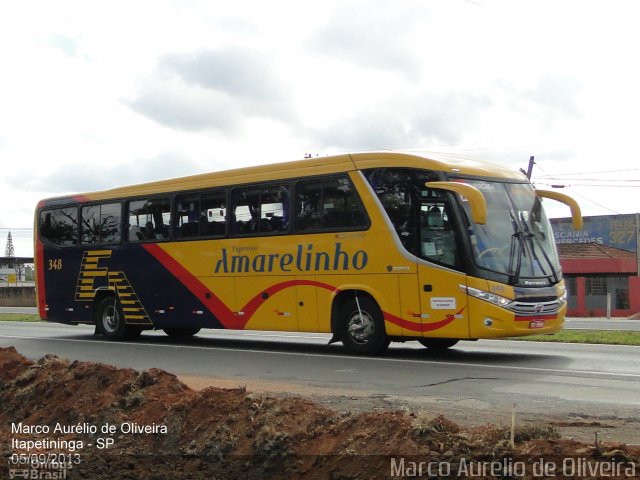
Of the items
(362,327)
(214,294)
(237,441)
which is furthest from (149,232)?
(237,441)

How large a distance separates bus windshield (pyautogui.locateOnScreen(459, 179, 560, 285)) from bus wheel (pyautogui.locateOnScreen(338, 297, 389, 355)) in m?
2.10

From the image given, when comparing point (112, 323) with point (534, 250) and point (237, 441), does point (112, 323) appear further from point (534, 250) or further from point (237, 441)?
point (237, 441)

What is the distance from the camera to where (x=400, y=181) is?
12477 millimetres

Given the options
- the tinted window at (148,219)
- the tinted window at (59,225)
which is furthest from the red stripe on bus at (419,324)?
the tinted window at (59,225)

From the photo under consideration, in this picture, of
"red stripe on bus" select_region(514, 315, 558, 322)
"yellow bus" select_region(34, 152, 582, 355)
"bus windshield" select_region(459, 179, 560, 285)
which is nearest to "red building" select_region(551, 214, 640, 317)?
"bus windshield" select_region(459, 179, 560, 285)

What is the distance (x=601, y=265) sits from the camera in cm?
4675

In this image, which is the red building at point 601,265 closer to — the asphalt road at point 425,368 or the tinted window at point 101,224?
the asphalt road at point 425,368

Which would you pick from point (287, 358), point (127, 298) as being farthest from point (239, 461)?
point (127, 298)

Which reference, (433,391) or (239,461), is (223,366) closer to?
(433,391)

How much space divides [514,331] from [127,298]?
916 cm

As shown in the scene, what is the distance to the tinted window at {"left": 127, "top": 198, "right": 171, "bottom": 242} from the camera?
53.6 feet

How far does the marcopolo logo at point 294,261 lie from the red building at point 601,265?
31.8 meters

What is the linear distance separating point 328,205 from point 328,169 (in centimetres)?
63

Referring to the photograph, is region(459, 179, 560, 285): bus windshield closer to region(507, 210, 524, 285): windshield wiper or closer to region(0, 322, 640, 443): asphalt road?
region(507, 210, 524, 285): windshield wiper
